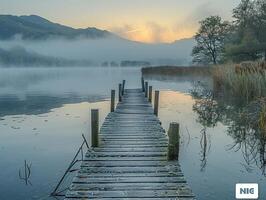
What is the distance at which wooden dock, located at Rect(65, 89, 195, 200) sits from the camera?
27.2 feet

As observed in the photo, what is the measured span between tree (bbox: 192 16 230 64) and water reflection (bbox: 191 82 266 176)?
51.2 m

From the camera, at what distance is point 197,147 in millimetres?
15523

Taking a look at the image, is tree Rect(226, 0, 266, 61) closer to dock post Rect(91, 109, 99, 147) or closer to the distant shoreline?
the distant shoreline

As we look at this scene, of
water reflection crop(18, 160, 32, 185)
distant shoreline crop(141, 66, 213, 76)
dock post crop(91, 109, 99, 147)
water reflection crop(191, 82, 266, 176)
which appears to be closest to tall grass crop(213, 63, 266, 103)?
water reflection crop(191, 82, 266, 176)

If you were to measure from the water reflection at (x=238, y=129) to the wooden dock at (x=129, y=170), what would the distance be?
7.69 ft

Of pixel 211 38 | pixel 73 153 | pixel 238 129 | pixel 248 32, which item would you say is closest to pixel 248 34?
pixel 248 32

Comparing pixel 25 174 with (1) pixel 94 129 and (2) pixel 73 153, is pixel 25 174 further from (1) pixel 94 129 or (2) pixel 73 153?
(2) pixel 73 153

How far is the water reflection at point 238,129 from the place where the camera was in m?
13.6

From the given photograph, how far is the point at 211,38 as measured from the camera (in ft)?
257

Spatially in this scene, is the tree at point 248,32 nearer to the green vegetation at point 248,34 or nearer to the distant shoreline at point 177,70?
the green vegetation at point 248,34

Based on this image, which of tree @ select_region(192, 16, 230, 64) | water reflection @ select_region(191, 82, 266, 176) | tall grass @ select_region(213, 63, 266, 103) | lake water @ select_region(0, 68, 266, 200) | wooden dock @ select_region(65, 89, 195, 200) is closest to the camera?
wooden dock @ select_region(65, 89, 195, 200)

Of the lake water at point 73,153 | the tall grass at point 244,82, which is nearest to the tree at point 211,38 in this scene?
the tall grass at point 244,82

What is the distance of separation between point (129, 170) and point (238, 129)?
10.2m

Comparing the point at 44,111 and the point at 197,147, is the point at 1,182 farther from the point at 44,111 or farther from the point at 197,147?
the point at 44,111
